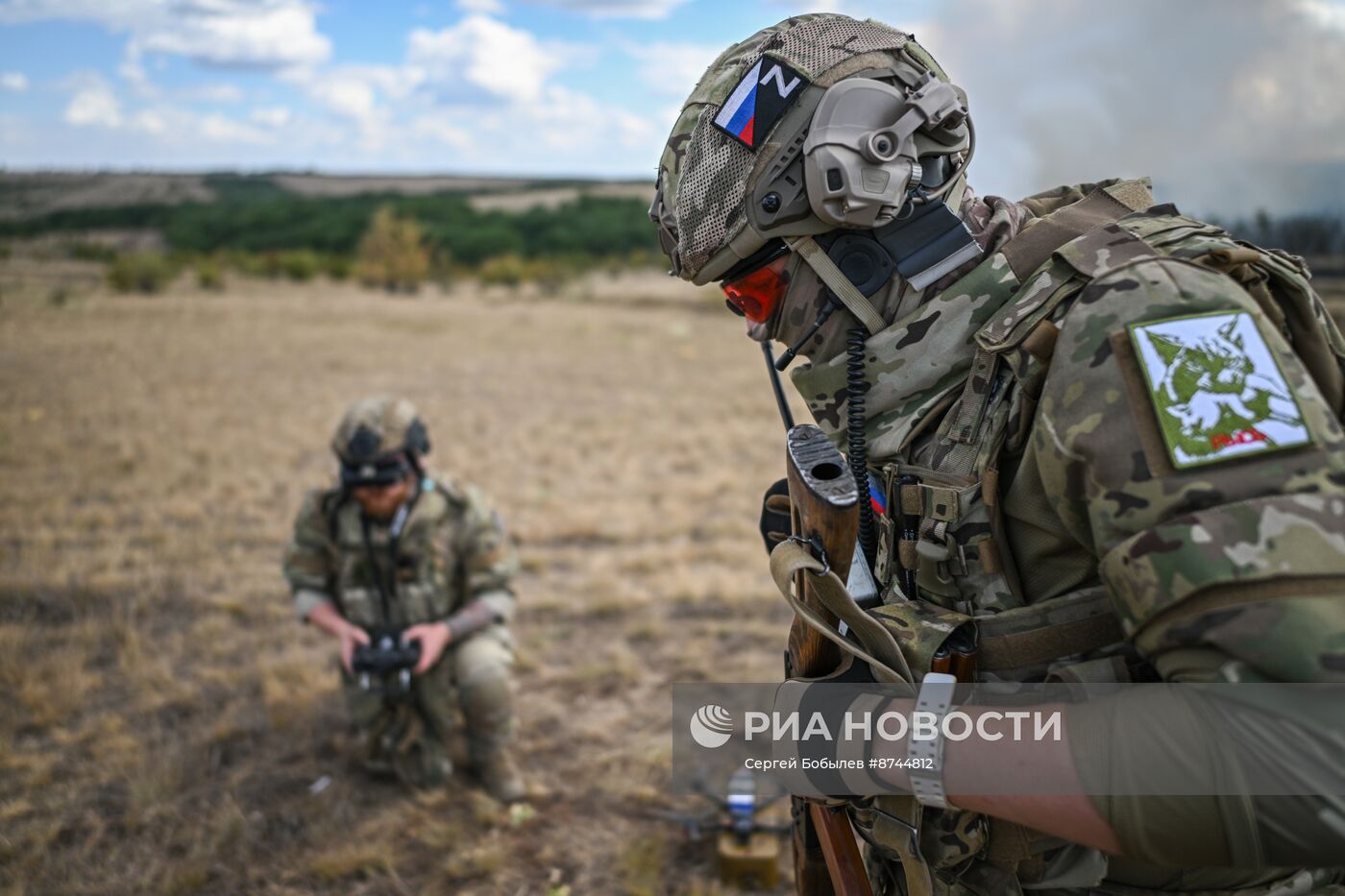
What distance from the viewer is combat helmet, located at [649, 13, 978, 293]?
5.90 feet

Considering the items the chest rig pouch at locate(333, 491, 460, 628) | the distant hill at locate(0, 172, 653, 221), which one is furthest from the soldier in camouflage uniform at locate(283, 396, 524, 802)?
the distant hill at locate(0, 172, 653, 221)

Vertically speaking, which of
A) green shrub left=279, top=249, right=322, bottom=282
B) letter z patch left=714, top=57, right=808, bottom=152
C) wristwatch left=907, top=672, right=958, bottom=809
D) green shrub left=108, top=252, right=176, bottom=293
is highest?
green shrub left=279, top=249, right=322, bottom=282

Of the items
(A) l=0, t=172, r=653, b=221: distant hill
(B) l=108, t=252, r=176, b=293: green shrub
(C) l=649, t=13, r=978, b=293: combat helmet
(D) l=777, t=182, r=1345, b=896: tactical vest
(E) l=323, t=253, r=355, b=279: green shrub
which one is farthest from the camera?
(E) l=323, t=253, r=355, b=279: green shrub

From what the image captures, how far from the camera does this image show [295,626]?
22.4ft

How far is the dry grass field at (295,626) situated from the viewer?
14.5 ft

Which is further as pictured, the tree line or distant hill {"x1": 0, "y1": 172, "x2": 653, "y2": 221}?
the tree line

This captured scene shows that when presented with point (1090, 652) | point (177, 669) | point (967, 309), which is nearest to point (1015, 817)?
→ point (1090, 652)

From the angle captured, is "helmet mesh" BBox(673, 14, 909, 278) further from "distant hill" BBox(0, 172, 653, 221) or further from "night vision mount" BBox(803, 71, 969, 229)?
"distant hill" BBox(0, 172, 653, 221)

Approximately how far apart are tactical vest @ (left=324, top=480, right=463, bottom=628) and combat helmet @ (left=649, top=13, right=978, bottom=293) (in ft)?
11.2

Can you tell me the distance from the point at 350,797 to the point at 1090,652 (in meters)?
4.34

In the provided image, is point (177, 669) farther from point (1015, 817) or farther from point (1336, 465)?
point (1336, 465)

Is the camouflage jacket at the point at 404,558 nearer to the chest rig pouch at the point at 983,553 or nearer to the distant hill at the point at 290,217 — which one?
the chest rig pouch at the point at 983,553

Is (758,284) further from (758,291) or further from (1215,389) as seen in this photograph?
(1215,389)

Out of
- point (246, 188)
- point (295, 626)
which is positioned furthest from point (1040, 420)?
point (246, 188)
